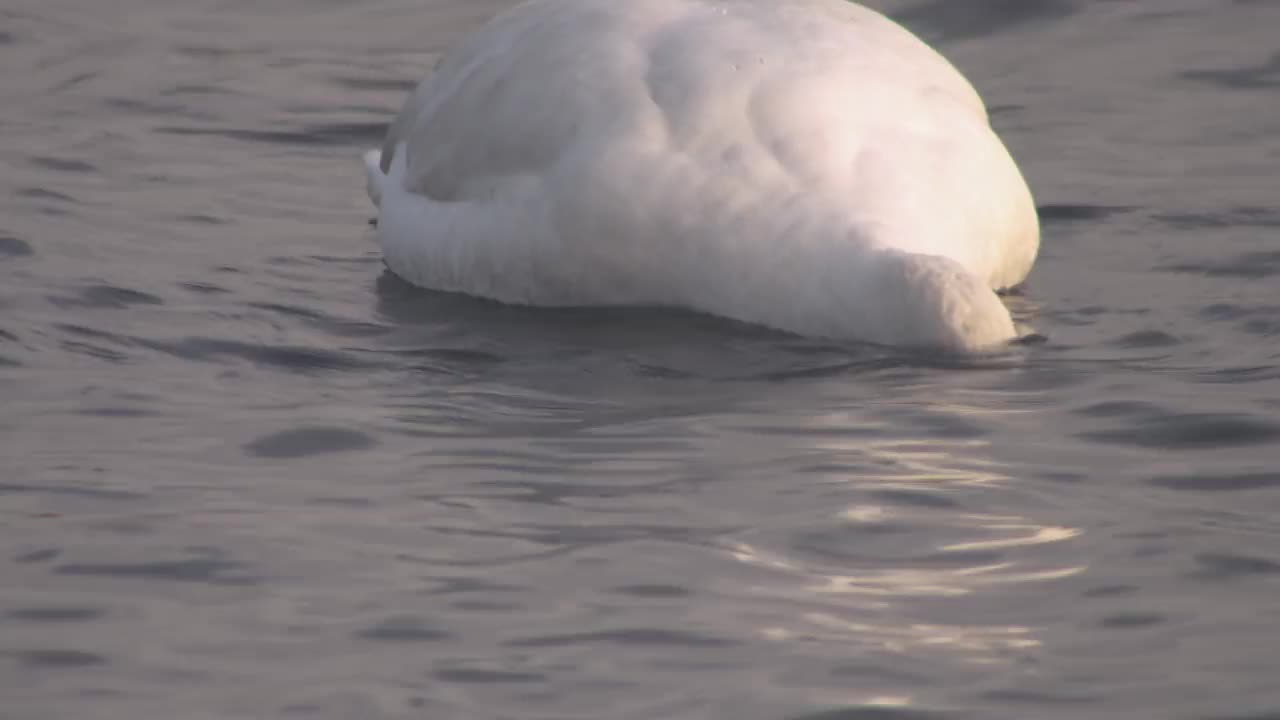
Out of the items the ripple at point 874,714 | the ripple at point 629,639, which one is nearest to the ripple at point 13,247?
the ripple at point 629,639

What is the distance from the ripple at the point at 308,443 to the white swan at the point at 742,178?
1464mm

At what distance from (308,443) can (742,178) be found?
1.78m

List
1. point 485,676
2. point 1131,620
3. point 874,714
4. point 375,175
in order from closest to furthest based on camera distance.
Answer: point 874,714
point 485,676
point 1131,620
point 375,175

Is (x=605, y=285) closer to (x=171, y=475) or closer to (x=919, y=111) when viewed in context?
(x=919, y=111)

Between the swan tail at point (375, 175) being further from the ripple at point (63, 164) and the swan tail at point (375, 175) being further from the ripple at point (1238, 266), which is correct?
the ripple at point (1238, 266)

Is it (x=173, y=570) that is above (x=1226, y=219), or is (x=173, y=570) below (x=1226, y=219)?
above

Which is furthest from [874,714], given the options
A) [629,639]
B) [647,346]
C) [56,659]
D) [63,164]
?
[63,164]

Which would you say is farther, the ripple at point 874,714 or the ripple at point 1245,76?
the ripple at point 1245,76

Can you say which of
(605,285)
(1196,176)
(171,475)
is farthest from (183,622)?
(1196,176)

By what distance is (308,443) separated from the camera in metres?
7.07

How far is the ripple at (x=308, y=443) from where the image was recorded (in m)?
6.96

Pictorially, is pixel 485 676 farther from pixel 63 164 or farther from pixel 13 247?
pixel 63 164

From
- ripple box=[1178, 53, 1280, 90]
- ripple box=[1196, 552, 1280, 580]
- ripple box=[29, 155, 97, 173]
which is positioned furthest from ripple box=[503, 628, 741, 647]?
ripple box=[1178, 53, 1280, 90]

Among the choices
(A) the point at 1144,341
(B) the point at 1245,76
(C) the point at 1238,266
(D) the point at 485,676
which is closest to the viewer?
(D) the point at 485,676
